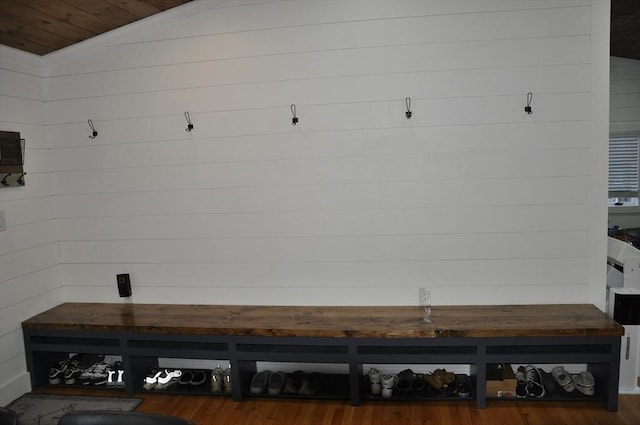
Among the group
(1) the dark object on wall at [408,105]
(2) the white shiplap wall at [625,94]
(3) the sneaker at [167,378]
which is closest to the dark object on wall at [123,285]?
(3) the sneaker at [167,378]

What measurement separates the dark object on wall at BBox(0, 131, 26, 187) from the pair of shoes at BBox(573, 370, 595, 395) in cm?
386

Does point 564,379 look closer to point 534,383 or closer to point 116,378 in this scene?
point 534,383

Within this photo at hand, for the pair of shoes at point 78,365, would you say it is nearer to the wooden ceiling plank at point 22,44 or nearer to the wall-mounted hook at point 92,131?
the wall-mounted hook at point 92,131

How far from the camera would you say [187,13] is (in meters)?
3.02

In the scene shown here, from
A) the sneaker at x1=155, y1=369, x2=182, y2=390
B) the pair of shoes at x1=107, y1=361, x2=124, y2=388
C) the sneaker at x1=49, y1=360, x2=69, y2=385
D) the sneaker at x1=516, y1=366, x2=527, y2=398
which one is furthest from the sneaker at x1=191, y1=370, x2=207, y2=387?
the sneaker at x1=516, y1=366, x2=527, y2=398

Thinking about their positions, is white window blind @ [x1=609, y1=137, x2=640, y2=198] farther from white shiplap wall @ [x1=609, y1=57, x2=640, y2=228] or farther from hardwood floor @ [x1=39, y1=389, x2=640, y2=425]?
hardwood floor @ [x1=39, y1=389, x2=640, y2=425]

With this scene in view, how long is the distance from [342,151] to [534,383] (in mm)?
1898

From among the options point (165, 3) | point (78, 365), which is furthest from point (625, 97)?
point (78, 365)

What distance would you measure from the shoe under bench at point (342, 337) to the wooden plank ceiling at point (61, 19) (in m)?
1.88

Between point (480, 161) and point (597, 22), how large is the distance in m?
1.06

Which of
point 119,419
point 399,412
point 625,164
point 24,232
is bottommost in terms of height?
point 399,412

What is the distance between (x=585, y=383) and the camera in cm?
269

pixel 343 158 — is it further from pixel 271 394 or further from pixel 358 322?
pixel 271 394

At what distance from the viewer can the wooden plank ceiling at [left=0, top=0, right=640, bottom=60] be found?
252 cm
